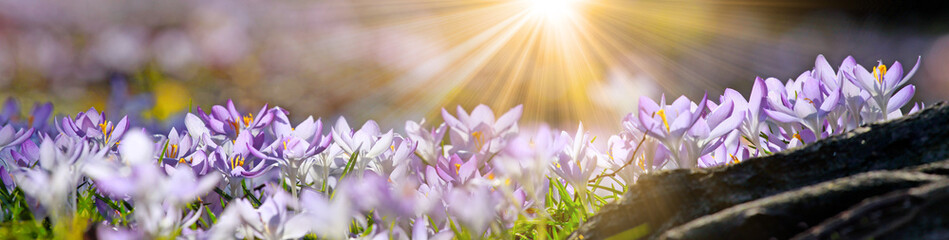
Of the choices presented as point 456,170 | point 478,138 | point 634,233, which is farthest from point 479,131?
point 634,233

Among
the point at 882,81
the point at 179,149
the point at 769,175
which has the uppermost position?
the point at 882,81

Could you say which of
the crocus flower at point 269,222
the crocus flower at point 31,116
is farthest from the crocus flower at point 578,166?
the crocus flower at point 31,116

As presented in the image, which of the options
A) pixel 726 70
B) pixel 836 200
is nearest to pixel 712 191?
pixel 836 200

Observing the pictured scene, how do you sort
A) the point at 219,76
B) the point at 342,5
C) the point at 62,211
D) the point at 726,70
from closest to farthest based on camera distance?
the point at 62,211
the point at 219,76
the point at 342,5
the point at 726,70

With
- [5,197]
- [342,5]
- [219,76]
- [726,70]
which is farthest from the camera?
[726,70]

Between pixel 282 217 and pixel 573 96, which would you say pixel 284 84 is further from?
pixel 282 217

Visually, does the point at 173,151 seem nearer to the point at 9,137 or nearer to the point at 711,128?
the point at 9,137
